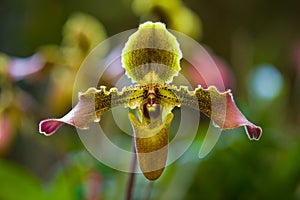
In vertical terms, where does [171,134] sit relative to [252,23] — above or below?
below

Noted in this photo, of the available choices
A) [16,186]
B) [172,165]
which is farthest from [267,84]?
[16,186]

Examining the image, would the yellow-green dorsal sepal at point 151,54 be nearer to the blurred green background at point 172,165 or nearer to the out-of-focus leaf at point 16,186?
the blurred green background at point 172,165

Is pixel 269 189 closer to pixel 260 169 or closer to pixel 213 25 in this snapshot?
pixel 260 169

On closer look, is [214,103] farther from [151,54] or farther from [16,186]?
[16,186]

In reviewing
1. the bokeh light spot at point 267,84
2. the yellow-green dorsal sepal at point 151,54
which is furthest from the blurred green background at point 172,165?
the yellow-green dorsal sepal at point 151,54

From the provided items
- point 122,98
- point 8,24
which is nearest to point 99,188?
point 122,98

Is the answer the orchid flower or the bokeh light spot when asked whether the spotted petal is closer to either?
the orchid flower

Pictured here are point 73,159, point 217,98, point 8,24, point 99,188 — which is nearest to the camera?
point 217,98
